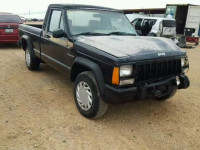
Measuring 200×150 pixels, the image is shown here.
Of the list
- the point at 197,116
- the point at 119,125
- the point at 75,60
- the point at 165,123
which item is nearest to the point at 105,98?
the point at 119,125

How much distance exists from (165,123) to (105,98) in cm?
121

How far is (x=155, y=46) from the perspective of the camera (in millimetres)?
3570

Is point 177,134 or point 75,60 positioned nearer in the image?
point 177,134

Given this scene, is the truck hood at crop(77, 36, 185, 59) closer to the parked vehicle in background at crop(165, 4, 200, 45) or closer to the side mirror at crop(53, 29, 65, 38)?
the side mirror at crop(53, 29, 65, 38)

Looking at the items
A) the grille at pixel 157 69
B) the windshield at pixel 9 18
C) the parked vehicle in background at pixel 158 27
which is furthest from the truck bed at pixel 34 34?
the parked vehicle in background at pixel 158 27

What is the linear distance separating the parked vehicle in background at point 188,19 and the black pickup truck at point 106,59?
37.8 feet

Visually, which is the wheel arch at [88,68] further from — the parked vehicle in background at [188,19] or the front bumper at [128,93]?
the parked vehicle in background at [188,19]

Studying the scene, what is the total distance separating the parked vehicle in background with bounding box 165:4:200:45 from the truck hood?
1160 cm

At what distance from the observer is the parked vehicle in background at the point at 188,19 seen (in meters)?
15.1

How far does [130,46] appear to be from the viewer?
11.2ft

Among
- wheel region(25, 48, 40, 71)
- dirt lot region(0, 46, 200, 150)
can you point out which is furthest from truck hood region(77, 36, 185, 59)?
wheel region(25, 48, 40, 71)

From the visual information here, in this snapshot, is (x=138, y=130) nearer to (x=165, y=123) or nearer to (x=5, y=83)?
(x=165, y=123)

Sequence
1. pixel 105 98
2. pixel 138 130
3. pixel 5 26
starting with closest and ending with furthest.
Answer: pixel 105 98, pixel 138 130, pixel 5 26

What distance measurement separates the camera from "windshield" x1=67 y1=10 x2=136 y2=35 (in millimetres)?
4113
